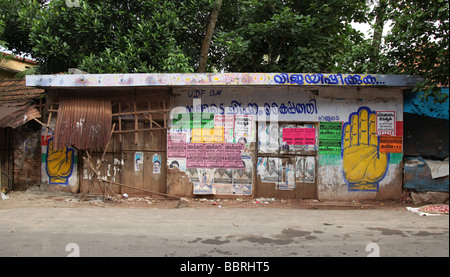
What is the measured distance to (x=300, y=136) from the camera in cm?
Answer: 812

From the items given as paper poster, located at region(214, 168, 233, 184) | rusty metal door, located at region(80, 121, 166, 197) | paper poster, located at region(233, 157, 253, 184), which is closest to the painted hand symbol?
rusty metal door, located at region(80, 121, 166, 197)

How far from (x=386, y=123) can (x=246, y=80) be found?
147 inches

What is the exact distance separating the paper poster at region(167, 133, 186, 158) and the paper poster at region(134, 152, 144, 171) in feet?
2.58

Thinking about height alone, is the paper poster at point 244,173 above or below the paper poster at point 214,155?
below

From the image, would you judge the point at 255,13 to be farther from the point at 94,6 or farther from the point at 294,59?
the point at 94,6

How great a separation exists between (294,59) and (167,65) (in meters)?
4.00

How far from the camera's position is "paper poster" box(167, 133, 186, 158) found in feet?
27.0

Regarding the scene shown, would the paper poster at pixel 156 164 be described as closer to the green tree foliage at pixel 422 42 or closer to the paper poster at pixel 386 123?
the paper poster at pixel 386 123

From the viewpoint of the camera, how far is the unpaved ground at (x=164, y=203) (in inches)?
300

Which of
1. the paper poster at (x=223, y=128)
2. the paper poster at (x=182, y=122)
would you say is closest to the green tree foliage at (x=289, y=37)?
the paper poster at (x=223, y=128)

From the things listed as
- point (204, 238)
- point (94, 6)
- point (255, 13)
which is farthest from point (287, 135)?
point (94, 6)

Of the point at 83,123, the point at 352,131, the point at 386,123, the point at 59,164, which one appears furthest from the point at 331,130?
the point at 59,164

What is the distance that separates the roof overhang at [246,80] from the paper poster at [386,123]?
791mm

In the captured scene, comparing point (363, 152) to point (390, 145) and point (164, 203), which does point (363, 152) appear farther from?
point (164, 203)
